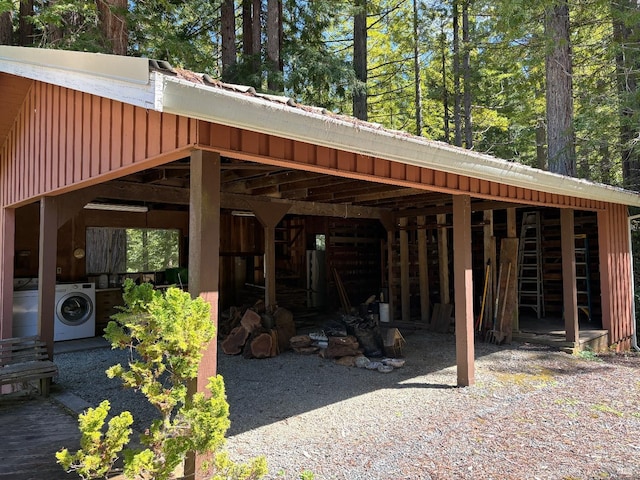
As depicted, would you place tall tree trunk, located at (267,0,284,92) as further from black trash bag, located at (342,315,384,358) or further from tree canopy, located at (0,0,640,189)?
black trash bag, located at (342,315,384,358)

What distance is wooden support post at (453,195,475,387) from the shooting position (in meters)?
4.66

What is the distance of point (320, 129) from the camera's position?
2.55 metres

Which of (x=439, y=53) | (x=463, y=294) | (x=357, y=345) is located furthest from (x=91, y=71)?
(x=439, y=53)

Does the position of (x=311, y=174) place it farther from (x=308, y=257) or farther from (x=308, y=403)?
(x=308, y=257)

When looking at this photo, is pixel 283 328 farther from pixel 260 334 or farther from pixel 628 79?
pixel 628 79

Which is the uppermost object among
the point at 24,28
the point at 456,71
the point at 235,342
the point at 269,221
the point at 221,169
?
the point at 456,71

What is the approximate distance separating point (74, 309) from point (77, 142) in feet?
13.5

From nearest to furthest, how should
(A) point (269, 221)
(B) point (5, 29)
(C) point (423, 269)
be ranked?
(A) point (269, 221)
(B) point (5, 29)
(C) point (423, 269)

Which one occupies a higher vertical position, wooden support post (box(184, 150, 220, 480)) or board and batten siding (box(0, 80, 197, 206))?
board and batten siding (box(0, 80, 197, 206))

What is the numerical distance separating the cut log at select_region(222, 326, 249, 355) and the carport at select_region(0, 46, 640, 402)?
2.56 feet

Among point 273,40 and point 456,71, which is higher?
point 456,71

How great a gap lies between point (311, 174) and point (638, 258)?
6.68 m

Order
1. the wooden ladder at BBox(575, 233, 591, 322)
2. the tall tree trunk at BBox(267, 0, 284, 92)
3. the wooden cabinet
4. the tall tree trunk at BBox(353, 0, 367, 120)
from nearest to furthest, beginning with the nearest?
the wooden cabinet
the wooden ladder at BBox(575, 233, 591, 322)
the tall tree trunk at BBox(267, 0, 284, 92)
the tall tree trunk at BBox(353, 0, 367, 120)

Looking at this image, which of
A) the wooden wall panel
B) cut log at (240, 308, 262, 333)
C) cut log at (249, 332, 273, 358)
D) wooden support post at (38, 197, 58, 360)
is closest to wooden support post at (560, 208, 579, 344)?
the wooden wall panel
